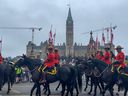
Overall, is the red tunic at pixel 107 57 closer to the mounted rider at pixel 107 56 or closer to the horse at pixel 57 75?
the mounted rider at pixel 107 56

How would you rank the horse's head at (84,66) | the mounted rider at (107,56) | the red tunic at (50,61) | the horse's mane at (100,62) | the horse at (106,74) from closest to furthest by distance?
the red tunic at (50,61) → the horse at (106,74) → the horse's mane at (100,62) → the horse's head at (84,66) → the mounted rider at (107,56)

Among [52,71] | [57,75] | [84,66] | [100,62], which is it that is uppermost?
[100,62]

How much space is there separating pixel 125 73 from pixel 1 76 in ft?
25.5

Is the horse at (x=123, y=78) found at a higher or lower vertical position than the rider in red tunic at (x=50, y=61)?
lower

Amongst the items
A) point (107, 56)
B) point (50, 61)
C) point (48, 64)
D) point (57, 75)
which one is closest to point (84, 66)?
point (57, 75)

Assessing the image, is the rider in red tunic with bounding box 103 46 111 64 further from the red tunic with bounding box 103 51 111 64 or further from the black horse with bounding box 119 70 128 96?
the black horse with bounding box 119 70 128 96

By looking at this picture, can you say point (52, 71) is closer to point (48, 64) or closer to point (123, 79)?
point (48, 64)

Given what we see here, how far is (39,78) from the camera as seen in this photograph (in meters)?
18.7

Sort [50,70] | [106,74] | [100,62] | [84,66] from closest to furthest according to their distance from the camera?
→ [50,70]
[106,74]
[100,62]
[84,66]

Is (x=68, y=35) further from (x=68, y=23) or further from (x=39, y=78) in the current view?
(x=39, y=78)

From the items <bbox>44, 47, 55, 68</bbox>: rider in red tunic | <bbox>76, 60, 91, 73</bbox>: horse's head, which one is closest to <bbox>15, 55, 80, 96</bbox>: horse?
<bbox>44, 47, 55, 68</bbox>: rider in red tunic

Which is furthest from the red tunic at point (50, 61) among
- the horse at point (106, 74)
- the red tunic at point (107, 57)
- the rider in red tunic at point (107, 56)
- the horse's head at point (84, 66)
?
the red tunic at point (107, 57)

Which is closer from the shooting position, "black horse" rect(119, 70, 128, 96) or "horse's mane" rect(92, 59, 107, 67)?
"black horse" rect(119, 70, 128, 96)

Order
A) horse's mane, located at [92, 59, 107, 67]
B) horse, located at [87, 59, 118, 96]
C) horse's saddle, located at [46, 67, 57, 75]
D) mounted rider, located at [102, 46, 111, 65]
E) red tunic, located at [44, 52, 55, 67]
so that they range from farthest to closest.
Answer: mounted rider, located at [102, 46, 111, 65] → horse's mane, located at [92, 59, 107, 67] → horse, located at [87, 59, 118, 96] → red tunic, located at [44, 52, 55, 67] → horse's saddle, located at [46, 67, 57, 75]
